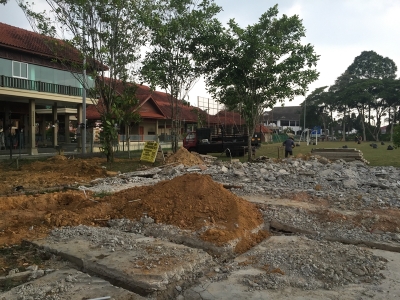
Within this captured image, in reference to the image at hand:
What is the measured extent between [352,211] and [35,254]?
18.7 ft

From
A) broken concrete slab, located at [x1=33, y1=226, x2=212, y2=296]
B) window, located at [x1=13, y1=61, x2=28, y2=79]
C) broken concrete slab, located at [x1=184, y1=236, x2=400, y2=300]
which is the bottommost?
broken concrete slab, located at [x1=184, y1=236, x2=400, y2=300]

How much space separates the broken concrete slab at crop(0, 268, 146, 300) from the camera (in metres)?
3.59

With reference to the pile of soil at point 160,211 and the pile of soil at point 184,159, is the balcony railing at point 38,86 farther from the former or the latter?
the pile of soil at point 160,211

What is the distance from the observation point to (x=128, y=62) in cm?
1830

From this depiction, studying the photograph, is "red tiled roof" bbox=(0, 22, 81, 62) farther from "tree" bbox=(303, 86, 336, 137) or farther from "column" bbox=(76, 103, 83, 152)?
"tree" bbox=(303, 86, 336, 137)

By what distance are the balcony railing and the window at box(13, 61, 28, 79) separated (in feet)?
1.33

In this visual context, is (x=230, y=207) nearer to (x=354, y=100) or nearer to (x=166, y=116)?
(x=166, y=116)

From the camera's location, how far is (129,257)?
15.0ft

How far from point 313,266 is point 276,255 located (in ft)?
1.75

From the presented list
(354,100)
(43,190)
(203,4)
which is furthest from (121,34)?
(354,100)

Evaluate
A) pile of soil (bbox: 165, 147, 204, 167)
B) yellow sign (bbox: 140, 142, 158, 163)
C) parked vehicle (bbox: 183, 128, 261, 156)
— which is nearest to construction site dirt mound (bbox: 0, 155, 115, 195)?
yellow sign (bbox: 140, 142, 158, 163)

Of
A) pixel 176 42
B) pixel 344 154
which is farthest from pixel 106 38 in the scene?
pixel 344 154

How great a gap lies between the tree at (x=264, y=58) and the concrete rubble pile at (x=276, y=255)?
11.9m

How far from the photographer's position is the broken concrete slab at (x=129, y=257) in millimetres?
4023
